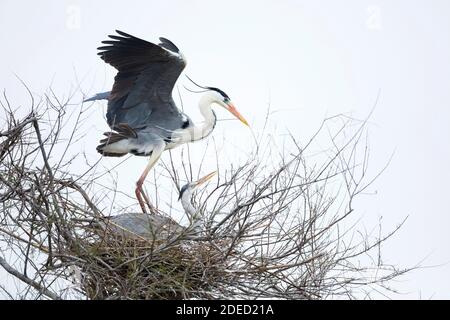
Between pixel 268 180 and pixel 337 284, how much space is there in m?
1.03

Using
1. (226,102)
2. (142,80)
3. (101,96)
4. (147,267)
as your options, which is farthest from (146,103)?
(147,267)

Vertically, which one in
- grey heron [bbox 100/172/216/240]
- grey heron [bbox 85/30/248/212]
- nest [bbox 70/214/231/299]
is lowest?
nest [bbox 70/214/231/299]

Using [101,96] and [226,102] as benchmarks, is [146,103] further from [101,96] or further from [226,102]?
[226,102]

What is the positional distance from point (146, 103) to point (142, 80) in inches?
12.3

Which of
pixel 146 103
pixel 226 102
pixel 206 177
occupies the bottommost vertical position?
pixel 206 177

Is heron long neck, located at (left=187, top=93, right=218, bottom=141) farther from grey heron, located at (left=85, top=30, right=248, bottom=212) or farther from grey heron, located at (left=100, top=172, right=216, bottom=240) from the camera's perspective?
grey heron, located at (left=100, top=172, right=216, bottom=240)

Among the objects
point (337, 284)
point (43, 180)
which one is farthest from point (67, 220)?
point (337, 284)

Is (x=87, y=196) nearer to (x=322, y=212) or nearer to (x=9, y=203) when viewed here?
(x=9, y=203)

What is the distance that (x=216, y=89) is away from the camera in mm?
9203

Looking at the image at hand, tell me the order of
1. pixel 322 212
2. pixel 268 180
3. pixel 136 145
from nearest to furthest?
pixel 268 180
pixel 322 212
pixel 136 145

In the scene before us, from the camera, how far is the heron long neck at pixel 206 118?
30.1ft

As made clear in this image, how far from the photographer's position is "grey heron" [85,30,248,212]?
827cm

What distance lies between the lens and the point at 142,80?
852 centimetres

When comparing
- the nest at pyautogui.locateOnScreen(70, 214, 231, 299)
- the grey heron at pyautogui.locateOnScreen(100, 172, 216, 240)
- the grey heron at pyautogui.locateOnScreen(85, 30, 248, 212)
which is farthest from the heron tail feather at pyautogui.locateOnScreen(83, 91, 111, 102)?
the nest at pyautogui.locateOnScreen(70, 214, 231, 299)
